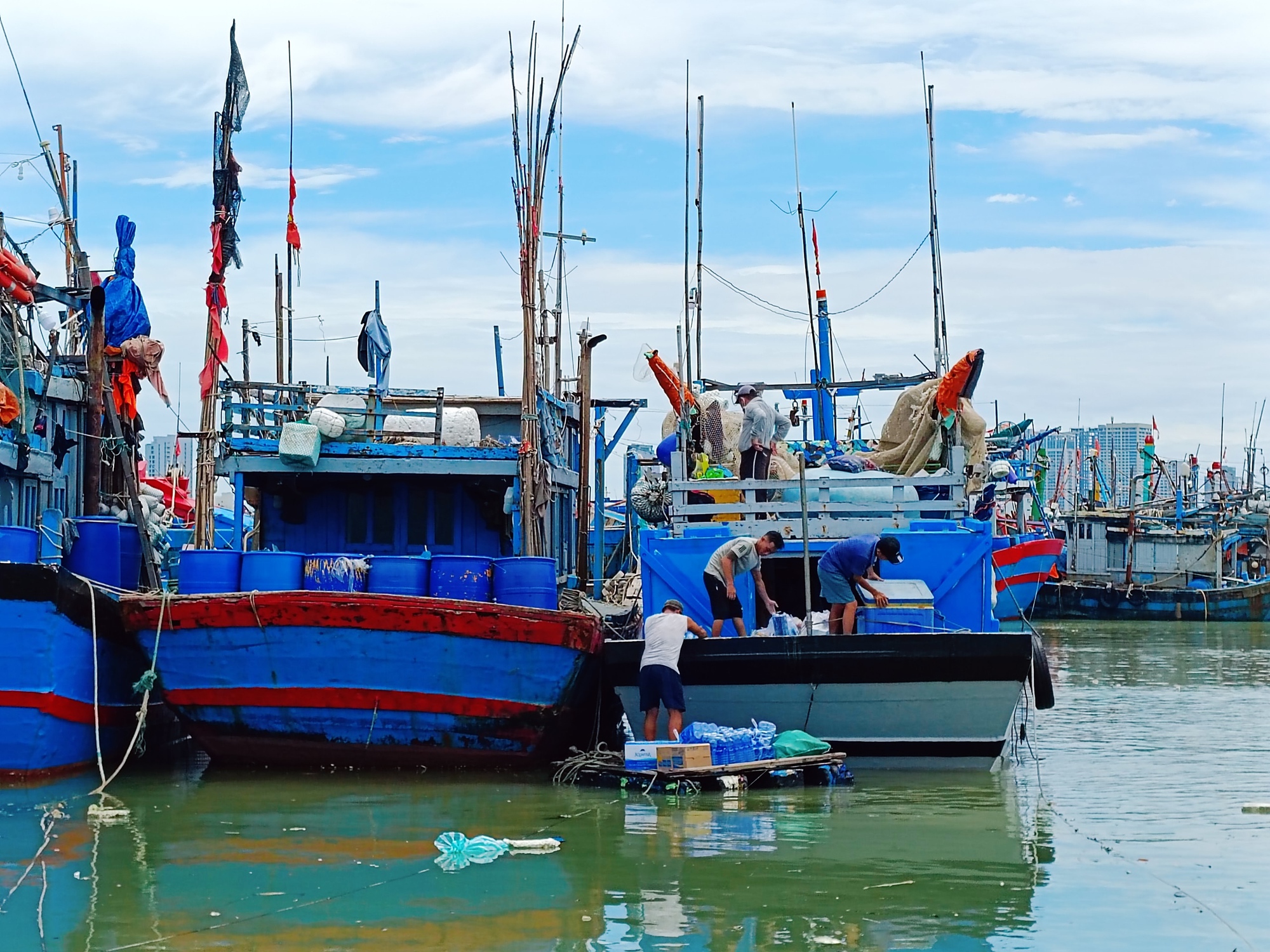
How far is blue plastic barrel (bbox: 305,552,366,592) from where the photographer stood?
44.5 ft

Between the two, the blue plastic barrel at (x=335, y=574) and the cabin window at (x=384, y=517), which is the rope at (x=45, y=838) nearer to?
the blue plastic barrel at (x=335, y=574)

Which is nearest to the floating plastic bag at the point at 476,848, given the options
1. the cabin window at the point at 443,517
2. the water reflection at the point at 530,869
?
the water reflection at the point at 530,869

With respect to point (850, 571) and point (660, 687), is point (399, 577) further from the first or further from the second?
point (850, 571)

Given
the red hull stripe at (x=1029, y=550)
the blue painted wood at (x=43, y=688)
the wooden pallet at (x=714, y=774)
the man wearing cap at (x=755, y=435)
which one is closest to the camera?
the wooden pallet at (x=714, y=774)

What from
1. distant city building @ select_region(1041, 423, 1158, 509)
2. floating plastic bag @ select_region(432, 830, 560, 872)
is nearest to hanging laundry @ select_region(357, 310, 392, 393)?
floating plastic bag @ select_region(432, 830, 560, 872)

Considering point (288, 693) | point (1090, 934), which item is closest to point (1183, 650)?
point (288, 693)

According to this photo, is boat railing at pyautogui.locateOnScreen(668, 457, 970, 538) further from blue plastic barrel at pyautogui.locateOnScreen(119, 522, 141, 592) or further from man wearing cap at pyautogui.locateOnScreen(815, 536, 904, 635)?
blue plastic barrel at pyautogui.locateOnScreen(119, 522, 141, 592)

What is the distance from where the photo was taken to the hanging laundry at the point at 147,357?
17.7m

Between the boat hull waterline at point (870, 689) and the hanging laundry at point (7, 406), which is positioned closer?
the boat hull waterline at point (870, 689)

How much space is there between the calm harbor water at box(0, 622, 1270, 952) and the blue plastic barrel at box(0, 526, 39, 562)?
6.03 feet

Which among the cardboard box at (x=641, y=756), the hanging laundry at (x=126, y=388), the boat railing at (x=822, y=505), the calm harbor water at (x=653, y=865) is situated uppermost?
the hanging laundry at (x=126, y=388)

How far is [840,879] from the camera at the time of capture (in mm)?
9344

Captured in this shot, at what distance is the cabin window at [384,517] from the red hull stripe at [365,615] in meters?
3.15

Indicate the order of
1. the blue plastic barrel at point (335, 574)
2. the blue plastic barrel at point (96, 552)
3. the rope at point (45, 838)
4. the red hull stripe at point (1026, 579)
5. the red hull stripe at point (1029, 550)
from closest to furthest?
the rope at point (45, 838)
the blue plastic barrel at point (335, 574)
the blue plastic barrel at point (96, 552)
the red hull stripe at point (1029, 550)
the red hull stripe at point (1026, 579)
